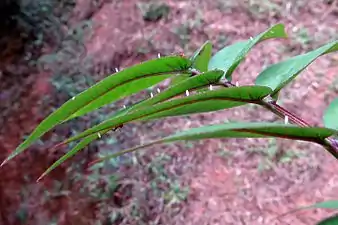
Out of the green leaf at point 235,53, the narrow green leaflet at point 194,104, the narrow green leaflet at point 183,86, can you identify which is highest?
the green leaf at point 235,53

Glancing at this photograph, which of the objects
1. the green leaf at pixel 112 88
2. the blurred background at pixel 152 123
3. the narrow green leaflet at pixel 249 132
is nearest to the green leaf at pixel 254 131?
the narrow green leaflet at pixel 249 132

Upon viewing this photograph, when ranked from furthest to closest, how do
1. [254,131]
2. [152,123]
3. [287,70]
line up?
1. [152,123]
2. [287,70]
3. [254,131]

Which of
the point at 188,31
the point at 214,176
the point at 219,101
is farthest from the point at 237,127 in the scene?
the point at 188,31

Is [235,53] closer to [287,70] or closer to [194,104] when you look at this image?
[287,70]

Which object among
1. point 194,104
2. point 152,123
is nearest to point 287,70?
point 194,104

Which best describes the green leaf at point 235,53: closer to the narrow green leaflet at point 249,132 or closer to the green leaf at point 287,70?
the green leaf at point 287,70

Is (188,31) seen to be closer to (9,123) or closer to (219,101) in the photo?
(9,123)
